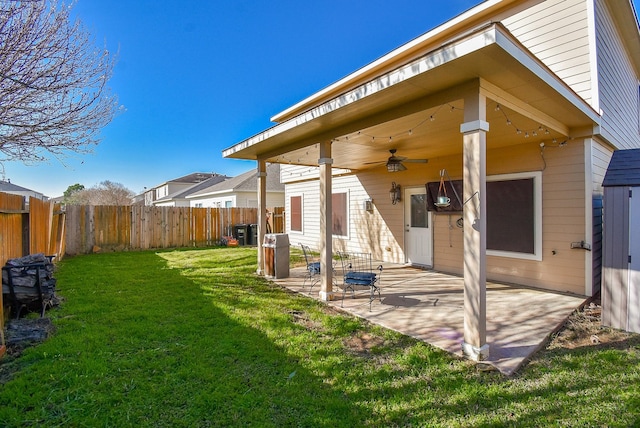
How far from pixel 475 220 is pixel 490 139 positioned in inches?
130

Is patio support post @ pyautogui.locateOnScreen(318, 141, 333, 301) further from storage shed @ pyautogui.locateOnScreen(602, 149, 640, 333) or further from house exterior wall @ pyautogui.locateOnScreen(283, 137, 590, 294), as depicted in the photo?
storage shed @ pyautogui.locateOnScreen(602, 149, 640, 333)

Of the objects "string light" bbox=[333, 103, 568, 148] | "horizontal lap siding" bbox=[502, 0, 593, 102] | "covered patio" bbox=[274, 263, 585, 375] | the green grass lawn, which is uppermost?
"horizontal lap siding" bbox=[502, 0, 593, 102]

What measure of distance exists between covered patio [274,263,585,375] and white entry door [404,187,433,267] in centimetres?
114

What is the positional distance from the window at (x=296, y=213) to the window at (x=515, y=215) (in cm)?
692

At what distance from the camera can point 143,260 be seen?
9.22 m

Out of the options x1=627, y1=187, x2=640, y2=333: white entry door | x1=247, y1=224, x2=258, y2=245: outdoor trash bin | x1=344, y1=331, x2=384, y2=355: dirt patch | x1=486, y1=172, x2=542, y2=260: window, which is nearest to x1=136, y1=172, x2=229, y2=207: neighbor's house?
x1=247, y1=224, x2=258, y2=245: outdoor trash bin

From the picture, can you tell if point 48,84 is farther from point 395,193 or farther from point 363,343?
point 395,193

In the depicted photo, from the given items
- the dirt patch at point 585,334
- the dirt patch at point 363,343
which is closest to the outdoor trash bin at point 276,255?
the dirt patch at point 363,343

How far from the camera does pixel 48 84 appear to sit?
4.16 m

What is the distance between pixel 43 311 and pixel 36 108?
2822 millimetres

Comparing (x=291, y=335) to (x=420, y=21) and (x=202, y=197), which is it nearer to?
(x=420, y=21)

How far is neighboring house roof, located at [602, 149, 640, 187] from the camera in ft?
13.0

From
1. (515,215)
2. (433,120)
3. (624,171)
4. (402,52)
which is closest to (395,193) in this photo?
(515,215)

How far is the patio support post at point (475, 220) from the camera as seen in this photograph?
303 cm
